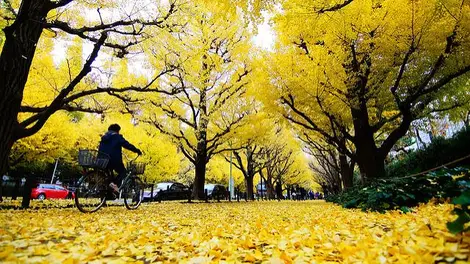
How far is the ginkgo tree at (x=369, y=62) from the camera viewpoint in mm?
6523

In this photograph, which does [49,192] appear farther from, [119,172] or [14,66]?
[14,66]

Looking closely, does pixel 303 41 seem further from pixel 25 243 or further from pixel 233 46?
pixel 25 243

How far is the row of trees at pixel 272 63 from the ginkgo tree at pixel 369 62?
3cm

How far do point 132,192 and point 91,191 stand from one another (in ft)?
4.58

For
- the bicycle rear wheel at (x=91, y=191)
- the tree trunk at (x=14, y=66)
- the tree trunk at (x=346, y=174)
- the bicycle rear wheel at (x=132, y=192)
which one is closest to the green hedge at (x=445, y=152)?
the tree trunk at (x=346, y=174)

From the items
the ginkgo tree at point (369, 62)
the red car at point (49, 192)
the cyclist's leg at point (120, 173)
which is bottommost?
the cyclist's leg at point (120, 173)

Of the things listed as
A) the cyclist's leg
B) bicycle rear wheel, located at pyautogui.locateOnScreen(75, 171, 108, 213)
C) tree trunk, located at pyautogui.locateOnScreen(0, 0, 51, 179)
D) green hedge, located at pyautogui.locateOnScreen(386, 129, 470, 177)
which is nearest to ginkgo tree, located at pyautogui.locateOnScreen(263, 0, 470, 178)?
green hedge, located at pyautogui.locateOnScreen(386, 129, 470, 177)

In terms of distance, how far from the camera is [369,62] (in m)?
8.28

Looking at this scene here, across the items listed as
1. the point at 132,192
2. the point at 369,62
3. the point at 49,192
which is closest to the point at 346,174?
the point at 369,62

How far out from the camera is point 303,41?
9391mm

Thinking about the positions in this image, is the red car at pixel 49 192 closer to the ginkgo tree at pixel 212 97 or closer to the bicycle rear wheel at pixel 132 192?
the ginkgo tree at pixel 212 97

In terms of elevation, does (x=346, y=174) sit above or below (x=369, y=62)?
below

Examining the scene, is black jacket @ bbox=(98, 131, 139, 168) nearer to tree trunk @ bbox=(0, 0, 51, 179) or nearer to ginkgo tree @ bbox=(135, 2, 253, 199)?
tree trunk @ bbox=(0, 0, 51, 179)

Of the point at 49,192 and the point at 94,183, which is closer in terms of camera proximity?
the point at 94,183
